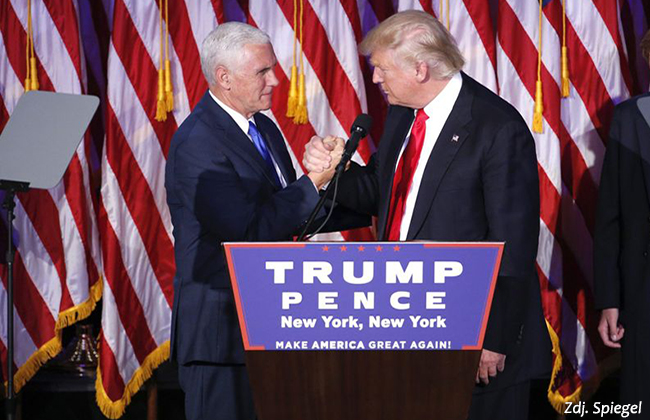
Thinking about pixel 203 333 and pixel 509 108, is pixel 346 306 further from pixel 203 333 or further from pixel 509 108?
pixel 203 333

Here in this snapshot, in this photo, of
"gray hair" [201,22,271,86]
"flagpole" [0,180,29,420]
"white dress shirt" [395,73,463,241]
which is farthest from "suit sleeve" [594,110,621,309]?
"flagpole" [0,180,29,420]

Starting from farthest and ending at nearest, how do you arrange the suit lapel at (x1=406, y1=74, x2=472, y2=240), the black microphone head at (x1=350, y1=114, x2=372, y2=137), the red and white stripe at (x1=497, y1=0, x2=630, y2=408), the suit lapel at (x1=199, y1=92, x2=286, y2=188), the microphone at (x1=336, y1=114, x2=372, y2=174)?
the red and white stripe at (x1=497, y1=0, x2=630, y2=408) → the suit lapel at (x1=199, y1=92, x2=286, y2=188) → the suit lapel at (x1=406, y1=74, x2=472, y2=240) → the black microphone head at (x1=350, y1=114, x2=372, y2=137) → the microphone at (x1=336, y1=114, x2=372, y2=174)

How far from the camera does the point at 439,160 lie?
7.88 ft

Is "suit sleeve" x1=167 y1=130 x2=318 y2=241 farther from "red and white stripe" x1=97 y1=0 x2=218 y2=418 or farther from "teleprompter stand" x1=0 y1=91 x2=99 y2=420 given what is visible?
"red and white stripe" x1=97 y1=0 x2=218 y2=418

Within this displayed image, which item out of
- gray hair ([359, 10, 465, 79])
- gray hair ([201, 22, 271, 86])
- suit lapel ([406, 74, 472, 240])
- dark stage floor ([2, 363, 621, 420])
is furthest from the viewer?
dark stage floor ([2, 363, 621, 420])

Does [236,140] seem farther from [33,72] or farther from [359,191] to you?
[33,72]

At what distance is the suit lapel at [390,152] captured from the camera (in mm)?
2598

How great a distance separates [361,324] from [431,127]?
2.84ft

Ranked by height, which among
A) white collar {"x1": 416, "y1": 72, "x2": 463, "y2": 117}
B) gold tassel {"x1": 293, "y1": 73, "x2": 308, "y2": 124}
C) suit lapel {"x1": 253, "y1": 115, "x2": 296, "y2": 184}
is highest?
white collar {"x1": 416, "y1": 72, "x2": 463, "y2": 117}

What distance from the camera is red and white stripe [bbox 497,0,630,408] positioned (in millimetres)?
3818

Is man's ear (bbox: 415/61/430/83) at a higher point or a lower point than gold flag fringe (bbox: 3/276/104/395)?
higher

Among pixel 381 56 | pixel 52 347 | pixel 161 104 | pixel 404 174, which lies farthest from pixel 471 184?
pixel 52 347

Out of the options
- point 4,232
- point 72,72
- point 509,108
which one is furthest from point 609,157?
point 4,232

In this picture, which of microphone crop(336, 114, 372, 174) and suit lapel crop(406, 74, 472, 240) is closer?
microphone crop(336, 114, 372, 174)
